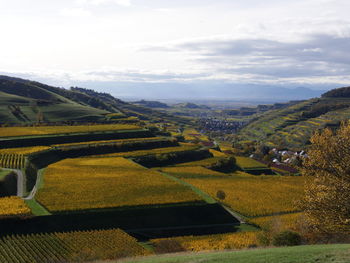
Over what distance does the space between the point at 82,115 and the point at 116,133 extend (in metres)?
49.4

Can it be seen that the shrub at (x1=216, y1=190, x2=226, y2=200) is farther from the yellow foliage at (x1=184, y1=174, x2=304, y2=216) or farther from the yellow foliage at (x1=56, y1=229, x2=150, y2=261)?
the yellow foliage at (x1=56, y1=229, x2=150, y2=261)

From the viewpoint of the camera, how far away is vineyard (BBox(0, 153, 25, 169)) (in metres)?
58.7

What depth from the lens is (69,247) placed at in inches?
1273

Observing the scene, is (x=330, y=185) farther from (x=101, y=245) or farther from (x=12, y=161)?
(x=12, y=161)

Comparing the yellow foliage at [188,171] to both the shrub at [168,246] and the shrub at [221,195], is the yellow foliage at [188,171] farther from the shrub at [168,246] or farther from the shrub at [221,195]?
the shrub at [168,246]

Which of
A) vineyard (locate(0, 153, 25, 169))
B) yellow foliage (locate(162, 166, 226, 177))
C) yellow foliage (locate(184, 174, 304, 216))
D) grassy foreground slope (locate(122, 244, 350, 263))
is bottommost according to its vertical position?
yellow foliage (locate(184, 174, 304, 216))

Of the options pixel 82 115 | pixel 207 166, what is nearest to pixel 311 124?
pixel 207 166

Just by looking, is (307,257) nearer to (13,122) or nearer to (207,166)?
(207,166)

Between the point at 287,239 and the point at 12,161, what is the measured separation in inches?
2136

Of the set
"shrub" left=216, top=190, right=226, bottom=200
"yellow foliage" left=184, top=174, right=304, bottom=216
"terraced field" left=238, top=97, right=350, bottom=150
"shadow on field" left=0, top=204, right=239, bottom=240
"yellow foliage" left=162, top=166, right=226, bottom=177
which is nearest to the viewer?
"shadow on field" left=0, top=204, right=239, bottom=240

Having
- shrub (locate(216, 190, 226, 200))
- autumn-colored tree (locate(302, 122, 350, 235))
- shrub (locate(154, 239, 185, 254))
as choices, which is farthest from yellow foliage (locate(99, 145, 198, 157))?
autumn-colored tree (locate(302, 122, 350, 235))

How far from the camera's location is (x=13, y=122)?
11438 centimetres

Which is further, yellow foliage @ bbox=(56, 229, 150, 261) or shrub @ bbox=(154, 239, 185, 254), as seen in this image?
shrub @ bbox=(154, 239, 185, 254)

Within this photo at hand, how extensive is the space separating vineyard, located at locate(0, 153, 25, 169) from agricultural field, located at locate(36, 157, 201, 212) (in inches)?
215
